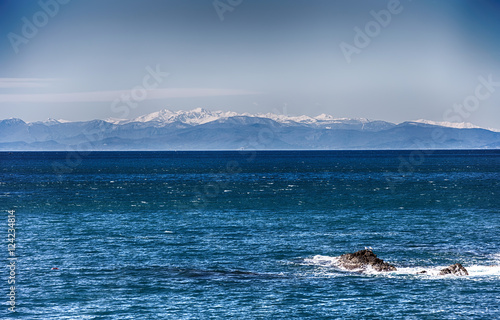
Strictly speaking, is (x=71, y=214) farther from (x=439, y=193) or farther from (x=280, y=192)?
(x=439, y=193)

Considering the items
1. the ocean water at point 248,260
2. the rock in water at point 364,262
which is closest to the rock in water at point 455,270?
the ocean water at point 248,260

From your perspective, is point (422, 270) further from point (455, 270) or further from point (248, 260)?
point (248, 260)

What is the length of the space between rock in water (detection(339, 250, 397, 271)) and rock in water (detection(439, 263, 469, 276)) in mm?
3313

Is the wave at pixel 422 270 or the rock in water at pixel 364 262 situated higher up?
the rock in water at pixel 364 262

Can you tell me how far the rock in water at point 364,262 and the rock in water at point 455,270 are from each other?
3313mm

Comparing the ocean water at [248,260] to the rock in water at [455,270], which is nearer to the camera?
the ocean water at [248,260]

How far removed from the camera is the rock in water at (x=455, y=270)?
41156 millimetres

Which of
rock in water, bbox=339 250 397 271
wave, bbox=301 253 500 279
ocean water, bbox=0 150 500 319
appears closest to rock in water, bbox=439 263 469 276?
wave, bbox=301 253 500 279

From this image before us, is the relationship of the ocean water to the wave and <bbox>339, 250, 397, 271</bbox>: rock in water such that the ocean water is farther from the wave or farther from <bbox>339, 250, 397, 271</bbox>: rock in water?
<bbox>339, 250, 397, 271</bbox>: rock in water

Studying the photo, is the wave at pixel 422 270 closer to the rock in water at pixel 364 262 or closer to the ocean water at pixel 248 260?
the ocean water at pixel 248 260

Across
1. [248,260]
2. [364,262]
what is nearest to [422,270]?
[364,262]

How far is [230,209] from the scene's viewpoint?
8325cm

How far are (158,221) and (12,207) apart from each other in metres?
27.1

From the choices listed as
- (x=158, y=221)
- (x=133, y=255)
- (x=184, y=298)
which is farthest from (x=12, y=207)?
(x=184, y=298)
